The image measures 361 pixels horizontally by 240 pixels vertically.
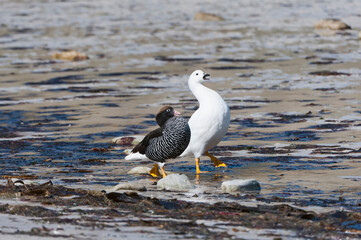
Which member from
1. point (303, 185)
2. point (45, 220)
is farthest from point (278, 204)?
point (45, 220)

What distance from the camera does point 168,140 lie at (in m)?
10.9

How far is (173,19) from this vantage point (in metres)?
48.0

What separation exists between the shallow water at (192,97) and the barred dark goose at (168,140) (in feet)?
1.60

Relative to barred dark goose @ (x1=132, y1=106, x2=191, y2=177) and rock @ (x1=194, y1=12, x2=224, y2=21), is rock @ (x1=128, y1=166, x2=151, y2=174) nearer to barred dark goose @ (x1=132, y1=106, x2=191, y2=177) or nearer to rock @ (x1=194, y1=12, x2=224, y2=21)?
barred dark goose @ (x1=132, y1=106, x2=191, y2=177)

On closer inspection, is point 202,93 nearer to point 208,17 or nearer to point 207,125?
point 207,125

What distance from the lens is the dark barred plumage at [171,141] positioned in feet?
35.6

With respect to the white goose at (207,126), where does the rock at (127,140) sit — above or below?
below

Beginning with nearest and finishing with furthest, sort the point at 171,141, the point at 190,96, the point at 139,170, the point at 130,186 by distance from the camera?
the point at 130,186 → the point at 171,141 → the point at 139,170 → the point at 190,96

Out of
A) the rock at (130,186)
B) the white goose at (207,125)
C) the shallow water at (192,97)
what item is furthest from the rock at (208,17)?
the rock at (130,186)

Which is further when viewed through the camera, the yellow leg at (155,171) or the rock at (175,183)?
the yellow leg at (155,171)

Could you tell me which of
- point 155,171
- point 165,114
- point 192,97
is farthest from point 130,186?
point 192,97

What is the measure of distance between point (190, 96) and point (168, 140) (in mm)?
9266

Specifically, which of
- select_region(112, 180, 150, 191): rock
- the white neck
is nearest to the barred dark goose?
the white neck

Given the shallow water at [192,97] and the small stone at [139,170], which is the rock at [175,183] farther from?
the small stone at [139,170]
